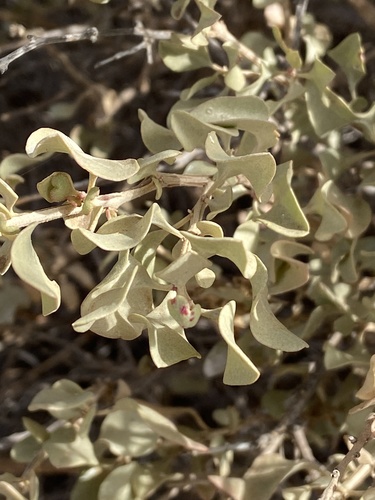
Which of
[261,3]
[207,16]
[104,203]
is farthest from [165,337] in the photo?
[261,3]

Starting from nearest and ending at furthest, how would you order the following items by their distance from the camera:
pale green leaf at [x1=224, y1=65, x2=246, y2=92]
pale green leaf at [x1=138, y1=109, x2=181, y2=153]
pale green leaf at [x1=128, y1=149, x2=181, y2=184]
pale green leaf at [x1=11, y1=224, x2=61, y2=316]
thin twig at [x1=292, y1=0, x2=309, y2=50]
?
pale green leaf at [x1=11, y1=224, x2=61, y2=316] → pale green leaf at [x1=128, y1=149, x2=181, y2=184] → pale green leaf at [x1=138, y1=109, x2=181, y2=153] → pale green leaf at [x1=224, y1=65, x2=246, y2=92] → thin twig at [x1=292, y1=0, x2=309, y2=50]

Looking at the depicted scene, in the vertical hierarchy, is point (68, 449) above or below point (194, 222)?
below

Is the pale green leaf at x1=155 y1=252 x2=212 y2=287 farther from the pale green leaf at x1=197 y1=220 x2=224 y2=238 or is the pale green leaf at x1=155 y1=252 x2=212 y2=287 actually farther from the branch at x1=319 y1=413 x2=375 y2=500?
the branch at x1=319 y1=413 x2=375 y2=500

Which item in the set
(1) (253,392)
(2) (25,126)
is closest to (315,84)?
(1) (253,392)

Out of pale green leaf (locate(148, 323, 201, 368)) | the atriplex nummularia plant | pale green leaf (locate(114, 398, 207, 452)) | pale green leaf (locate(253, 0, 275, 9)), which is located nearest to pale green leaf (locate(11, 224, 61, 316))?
the atriplex nummularia plant

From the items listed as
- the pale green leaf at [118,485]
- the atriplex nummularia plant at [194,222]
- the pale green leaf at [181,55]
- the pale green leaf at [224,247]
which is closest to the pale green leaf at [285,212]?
the atriplex nummularia plant at [194,222]

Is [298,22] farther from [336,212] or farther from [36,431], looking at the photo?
[36,431]

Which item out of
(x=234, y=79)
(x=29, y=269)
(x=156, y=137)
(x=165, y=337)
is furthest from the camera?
(x=234, y=79)

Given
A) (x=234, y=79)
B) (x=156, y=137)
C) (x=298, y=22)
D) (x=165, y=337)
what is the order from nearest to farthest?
1. (x=165, y=337)
2. (x=156, y=137)
3. (x=234, y=79)
4. (x=298, y=22)
